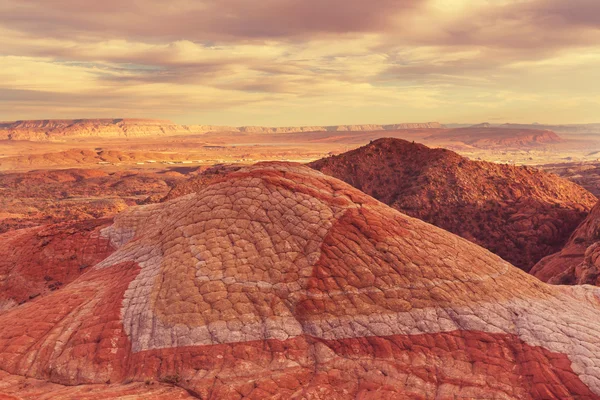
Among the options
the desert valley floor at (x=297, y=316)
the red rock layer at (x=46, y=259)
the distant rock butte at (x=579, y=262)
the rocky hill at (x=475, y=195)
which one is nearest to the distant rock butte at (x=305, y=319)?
the desert valley floor at (x=297, y=316)

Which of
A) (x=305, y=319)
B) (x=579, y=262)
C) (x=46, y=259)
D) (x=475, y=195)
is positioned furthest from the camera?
(x=475, y=195)

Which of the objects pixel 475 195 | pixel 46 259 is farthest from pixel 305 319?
pixel 475 195

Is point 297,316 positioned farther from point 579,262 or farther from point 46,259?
point 579,262

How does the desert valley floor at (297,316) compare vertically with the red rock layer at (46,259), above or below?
above

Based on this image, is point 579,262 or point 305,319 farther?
point 579,262

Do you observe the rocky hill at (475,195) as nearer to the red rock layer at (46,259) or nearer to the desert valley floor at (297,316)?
the desert valley floor at (297,316)

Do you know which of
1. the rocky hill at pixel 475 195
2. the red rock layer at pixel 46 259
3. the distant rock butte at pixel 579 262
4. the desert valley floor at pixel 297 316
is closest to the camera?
the desert valley floor at pixel 297 316

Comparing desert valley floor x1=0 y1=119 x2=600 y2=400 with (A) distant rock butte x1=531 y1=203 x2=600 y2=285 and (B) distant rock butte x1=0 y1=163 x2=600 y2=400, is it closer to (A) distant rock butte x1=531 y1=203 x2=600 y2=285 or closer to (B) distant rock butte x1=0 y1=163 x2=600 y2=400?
(B) distant rock butte x1=0 y1=163 x2=600 y2=400
